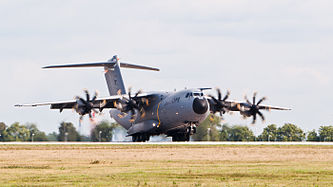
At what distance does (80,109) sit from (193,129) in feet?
33.1

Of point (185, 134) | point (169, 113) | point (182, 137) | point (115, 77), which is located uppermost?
point (115, 77)

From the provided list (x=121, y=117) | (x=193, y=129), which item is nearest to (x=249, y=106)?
(x=193, y=129)

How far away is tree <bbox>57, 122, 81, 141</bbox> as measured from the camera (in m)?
57.3

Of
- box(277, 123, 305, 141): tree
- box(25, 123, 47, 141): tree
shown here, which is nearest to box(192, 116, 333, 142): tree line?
box(277, 123, 305, 141): tree

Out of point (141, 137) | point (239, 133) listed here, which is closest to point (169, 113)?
point (141, 137)

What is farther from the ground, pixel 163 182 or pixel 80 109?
pixel 80 109

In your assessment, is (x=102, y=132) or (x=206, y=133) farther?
(x=206, y=133)

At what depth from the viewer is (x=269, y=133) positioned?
6994 cm

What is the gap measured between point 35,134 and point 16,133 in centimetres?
370

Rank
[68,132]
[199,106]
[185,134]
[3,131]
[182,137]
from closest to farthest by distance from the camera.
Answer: [199,106] < [185,134] < [182,137] < [68,132] < [3,131]

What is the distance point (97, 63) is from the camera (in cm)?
5938

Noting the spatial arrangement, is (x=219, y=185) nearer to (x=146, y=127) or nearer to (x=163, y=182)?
(x=163, y=182)

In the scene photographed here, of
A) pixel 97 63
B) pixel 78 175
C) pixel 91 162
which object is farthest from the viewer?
pixel 97 63

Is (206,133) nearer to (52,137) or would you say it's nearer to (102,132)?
(102,132)
